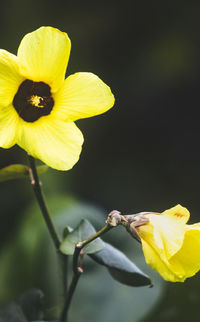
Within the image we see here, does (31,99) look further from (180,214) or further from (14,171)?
(180,214)

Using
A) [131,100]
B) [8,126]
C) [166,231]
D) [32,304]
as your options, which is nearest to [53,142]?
[8,126]

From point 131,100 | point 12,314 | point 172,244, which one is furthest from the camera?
point 131,100

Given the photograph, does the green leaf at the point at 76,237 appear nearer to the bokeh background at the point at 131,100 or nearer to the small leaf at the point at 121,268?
the small leaf at the point at 121,268

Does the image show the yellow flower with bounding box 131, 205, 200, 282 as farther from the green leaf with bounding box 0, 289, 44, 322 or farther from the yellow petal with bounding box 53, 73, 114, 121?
the green leaf with bounding box 0, 289, 44, 322

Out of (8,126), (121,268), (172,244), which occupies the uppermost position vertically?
(8,126)

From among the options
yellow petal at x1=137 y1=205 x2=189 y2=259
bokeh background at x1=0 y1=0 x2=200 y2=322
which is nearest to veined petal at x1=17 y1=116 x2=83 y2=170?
yellow petal at x1=137 y1=205 x2=189 y2=259

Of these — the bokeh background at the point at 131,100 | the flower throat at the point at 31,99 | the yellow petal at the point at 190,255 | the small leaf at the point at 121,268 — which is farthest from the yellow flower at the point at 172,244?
the bokeh background at the point at 131,100

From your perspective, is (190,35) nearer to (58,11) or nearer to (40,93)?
(58,11)
